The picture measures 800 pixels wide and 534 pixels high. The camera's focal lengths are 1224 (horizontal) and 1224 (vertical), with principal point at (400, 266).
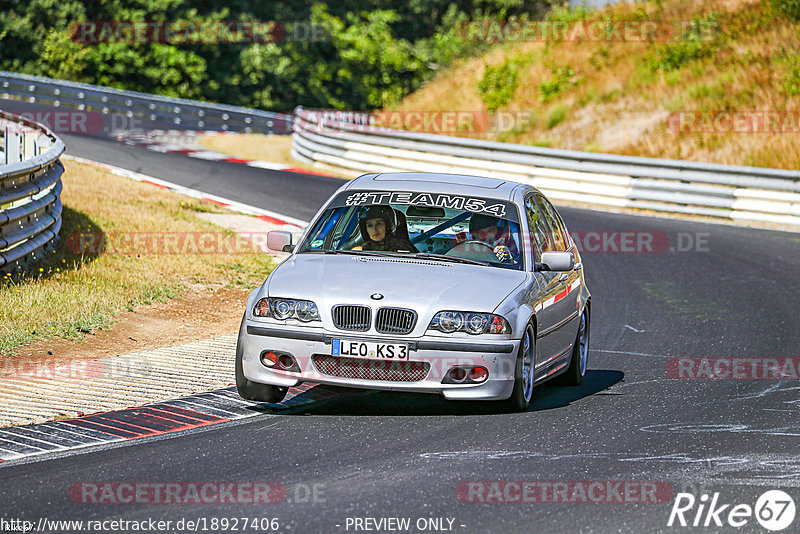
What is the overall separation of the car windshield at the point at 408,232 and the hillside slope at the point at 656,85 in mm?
17749

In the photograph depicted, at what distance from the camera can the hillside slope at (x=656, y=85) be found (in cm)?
2770

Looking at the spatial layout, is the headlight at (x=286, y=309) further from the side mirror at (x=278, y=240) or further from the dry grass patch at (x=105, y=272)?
the dry grass patch at (x=105, y=272)

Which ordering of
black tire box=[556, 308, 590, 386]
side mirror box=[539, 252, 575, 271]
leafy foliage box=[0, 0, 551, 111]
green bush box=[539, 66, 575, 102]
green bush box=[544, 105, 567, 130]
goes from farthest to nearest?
leafy foliage box=[0, 0, 551, 111] → green bush box=[539, 66, 575, 102] → green bush box=[544, 105, 567, 130] → black tire box=[556, 308, 590, 386] → side mirror box=[539, 252, 575, 271]

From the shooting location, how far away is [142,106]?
124ft

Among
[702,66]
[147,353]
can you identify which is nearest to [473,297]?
[147,353]

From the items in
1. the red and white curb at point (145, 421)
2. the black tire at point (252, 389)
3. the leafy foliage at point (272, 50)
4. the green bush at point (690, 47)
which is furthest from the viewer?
the leafy foliage at point (272, 50)

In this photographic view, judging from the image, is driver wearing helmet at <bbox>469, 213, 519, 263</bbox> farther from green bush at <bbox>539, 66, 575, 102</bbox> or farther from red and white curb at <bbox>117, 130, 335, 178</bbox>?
green bush at <bbox>539, 66, 575, 102</bbox>

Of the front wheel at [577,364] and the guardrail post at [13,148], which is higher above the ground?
the guardrail post at [13,148]

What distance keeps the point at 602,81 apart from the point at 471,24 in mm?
18702

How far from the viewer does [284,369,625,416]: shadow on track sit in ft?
26.6

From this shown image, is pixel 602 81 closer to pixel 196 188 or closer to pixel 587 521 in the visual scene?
pixel 196 188

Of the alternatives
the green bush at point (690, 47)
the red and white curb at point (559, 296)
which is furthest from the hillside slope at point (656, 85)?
the red and white curb at point (559, 296)

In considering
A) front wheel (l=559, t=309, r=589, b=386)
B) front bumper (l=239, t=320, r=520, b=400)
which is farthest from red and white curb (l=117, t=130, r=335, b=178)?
front bumper (l=239, t=320, r=520, b=400)

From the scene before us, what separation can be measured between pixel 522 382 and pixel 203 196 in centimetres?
1482
